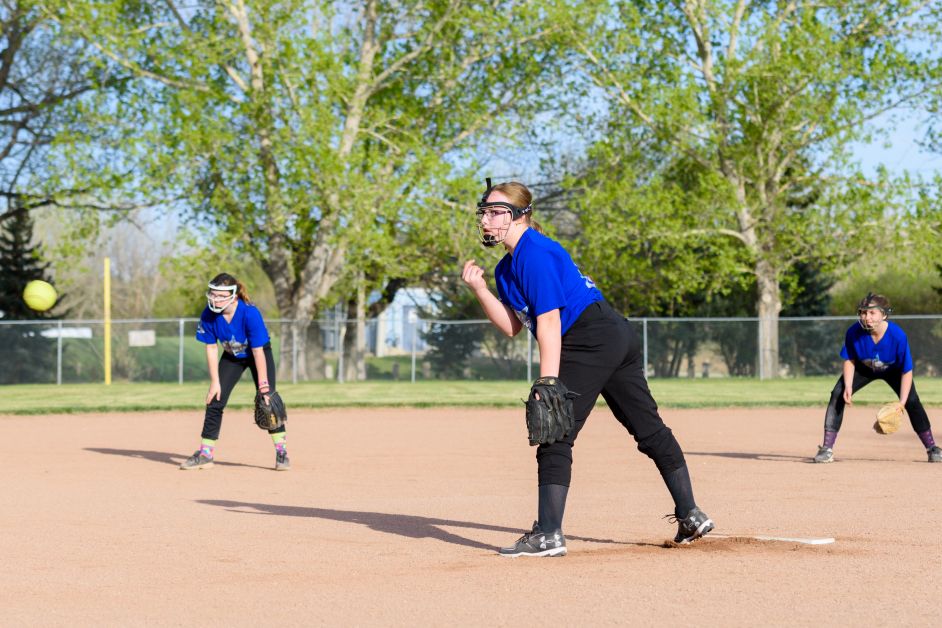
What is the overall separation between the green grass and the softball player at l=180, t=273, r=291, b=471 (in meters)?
8.81

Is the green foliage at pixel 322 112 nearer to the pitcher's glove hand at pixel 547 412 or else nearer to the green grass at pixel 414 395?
the green grass at pixel 414 395

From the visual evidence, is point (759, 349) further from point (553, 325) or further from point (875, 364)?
point (553, 325)

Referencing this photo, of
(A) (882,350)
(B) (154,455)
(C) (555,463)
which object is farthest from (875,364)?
(B) (154,455)

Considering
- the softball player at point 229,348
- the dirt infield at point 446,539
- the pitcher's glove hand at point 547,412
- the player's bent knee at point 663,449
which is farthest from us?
the softball player at point 229,348

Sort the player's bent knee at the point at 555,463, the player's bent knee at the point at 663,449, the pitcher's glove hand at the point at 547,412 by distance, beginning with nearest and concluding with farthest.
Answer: the pitcher's glove hand at the point at 547,412 < the player's bent knee at the point at 555,463 < the player's bent knee at the point at 663,449

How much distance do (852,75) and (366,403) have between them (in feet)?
59.7

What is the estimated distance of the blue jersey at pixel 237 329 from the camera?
10883 mm

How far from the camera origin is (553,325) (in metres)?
6.15

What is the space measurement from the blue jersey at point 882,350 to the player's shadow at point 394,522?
4951mm

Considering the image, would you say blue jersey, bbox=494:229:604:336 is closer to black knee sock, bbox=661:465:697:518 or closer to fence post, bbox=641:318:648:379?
black knee sock, bbox=661:465:697:518

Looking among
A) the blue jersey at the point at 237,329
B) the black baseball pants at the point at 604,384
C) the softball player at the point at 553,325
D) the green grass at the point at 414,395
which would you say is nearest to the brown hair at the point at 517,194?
the softball player at the point at 553,325

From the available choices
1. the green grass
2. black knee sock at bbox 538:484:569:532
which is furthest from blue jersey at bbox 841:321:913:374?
the green grass

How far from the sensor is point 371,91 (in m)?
32.9

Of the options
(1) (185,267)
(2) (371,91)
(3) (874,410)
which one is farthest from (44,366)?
(3) (874,410)
